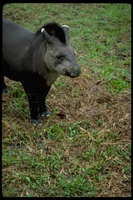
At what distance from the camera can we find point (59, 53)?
12.6 feet

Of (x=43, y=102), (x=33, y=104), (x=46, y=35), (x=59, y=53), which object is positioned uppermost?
(x=46, y=35)

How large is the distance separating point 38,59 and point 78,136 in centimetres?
149

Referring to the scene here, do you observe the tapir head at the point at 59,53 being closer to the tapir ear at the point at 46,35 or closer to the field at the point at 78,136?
the tapir ear at the point at 46,35

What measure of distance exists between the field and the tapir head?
1151 mm

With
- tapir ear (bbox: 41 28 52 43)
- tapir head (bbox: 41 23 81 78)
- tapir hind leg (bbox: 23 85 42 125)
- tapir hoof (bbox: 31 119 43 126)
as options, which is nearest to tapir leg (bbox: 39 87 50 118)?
tapir hind leg (bbox: 23 85 42 125)

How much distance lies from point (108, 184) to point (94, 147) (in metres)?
0.78

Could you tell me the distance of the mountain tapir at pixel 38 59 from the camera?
12.7 ft

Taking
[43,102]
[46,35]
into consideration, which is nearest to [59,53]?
[46,35]

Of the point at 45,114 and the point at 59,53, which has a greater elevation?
the point at 59,53

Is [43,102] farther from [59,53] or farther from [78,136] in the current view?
[59,53]

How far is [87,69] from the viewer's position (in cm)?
656

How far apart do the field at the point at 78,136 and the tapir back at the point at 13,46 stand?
0.83 meters

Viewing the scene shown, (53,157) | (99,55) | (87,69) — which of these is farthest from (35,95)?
(99,55)

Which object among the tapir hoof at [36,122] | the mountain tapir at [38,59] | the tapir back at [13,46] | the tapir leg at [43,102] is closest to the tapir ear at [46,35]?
the mountain tapir at [38,59]
